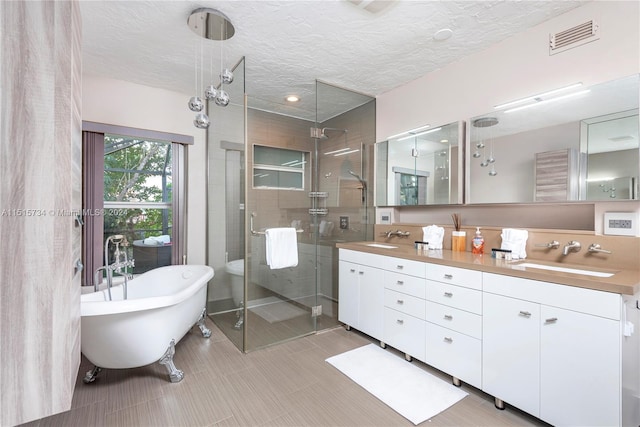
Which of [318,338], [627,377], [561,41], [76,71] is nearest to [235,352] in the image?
[318,338]

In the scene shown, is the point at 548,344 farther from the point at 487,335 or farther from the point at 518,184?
the point at 518,184

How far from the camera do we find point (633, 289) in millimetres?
1305

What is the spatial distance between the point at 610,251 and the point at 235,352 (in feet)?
9.10

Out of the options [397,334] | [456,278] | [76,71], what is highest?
[76,71]

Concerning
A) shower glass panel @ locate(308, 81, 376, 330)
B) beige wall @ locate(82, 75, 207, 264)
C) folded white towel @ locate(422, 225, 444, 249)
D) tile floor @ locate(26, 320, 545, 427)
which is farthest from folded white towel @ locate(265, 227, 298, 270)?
folded white towel @ locate(422, 225, 444, 249)

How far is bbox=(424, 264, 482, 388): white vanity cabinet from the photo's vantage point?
73.7 inches

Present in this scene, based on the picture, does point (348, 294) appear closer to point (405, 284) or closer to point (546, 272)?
point (405, 284)

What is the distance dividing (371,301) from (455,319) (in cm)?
81

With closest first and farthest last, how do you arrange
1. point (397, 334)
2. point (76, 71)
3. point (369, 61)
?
point (76, 71)
point (397, 334)
point (369, 61)

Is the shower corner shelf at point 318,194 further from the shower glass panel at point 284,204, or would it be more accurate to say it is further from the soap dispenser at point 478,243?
the soap dispenser at point 478,243

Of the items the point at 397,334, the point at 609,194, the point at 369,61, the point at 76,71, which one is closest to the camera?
the point at 76,71

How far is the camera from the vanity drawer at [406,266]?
2.21 m

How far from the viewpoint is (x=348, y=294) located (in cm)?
292

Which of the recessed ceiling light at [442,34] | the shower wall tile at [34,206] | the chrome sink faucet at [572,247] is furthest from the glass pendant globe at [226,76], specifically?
the chrome sink faucet at [572,247]
